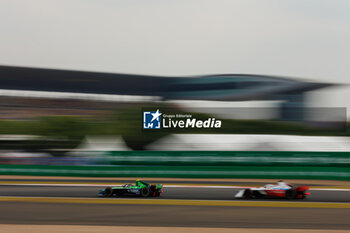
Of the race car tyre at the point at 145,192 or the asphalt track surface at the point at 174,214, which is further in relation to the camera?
the race car tyre at the point at 145,192

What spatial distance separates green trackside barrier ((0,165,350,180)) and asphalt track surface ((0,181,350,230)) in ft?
14.1

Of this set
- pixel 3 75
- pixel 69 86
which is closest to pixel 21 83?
pixel 3 75

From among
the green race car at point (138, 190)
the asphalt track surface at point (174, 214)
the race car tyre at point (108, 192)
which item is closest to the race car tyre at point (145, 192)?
the green race car at point (138, 190)

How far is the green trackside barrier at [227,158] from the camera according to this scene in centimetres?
1402

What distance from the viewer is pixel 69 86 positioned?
3186 cm

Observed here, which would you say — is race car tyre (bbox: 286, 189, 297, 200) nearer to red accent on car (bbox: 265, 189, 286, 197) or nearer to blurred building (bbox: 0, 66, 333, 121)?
red accent on car (bbox: 265, 189, 286, 197)

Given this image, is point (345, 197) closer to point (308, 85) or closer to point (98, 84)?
point (308, 85)

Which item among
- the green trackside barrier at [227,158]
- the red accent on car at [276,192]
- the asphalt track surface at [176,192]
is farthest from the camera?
the green trackside barrier at [227,158]

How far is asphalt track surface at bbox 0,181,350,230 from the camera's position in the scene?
623 cm

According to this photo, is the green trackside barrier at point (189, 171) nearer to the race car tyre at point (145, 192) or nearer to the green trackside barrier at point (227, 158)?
the green trackside barrier at point (227, 158)

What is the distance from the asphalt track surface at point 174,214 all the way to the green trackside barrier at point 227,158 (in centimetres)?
496

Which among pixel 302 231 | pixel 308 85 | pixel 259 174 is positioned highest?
pixel 308 85

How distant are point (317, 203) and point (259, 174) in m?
5.37

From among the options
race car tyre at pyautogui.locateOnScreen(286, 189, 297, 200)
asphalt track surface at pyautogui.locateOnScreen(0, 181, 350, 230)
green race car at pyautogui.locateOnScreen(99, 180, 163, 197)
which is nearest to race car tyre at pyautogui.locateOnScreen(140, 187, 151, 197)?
green race car at pyautogui.locateOnScreen(99, 180, 163, 197)
